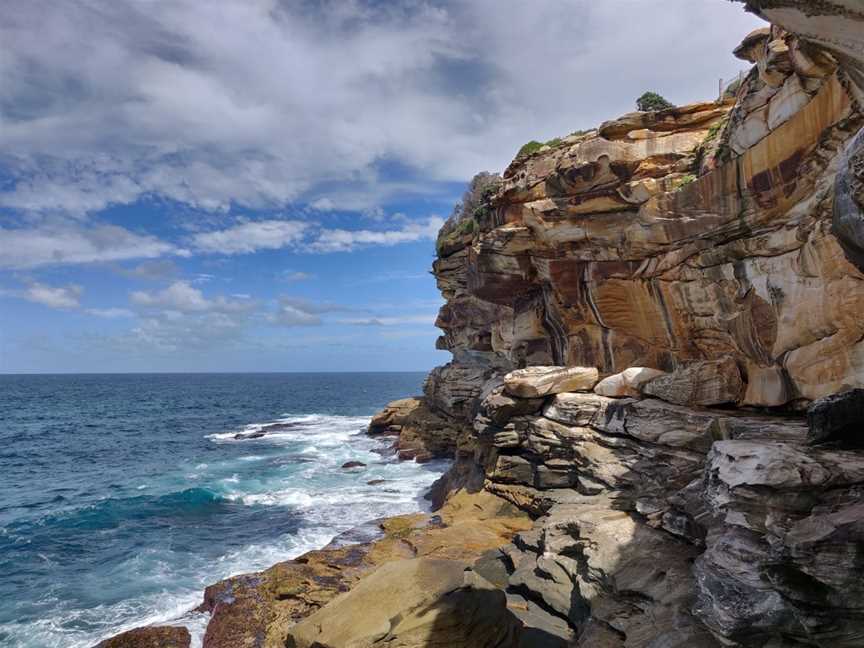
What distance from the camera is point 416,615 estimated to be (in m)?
11.2

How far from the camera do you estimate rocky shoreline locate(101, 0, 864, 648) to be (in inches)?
359

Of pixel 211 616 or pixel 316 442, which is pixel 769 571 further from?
pixel 316 442

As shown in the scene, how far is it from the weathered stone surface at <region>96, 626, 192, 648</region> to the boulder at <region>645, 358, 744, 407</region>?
59.0 ft

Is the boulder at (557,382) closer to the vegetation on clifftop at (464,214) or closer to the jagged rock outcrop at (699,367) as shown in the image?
the jagged rock outcrop at (699,367)

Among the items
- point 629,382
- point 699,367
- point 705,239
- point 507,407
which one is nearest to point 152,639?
point 507,407

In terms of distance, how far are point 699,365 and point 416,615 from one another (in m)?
13.0

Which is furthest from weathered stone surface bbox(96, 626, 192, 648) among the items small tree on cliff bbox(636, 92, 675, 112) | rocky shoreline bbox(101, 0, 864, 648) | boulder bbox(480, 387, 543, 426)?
small tree on cliff bbox(636, 92, 675, 112)

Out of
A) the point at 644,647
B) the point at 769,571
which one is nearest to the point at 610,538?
the point at 644,647

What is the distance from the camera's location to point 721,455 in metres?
11.0

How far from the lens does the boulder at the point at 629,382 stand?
1975cm

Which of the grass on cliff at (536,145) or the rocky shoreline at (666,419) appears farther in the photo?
the grass on cliff at (536,145)

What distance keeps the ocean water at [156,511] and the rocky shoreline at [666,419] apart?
369cm

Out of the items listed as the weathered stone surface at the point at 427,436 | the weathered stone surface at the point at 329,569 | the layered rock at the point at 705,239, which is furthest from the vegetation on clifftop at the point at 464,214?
the weathered stone surface at the point at 329,569

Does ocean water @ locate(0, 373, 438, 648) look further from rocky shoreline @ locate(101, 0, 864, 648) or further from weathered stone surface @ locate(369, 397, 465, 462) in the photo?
rocky shoreline @ locate(101, 0, 864, 648)
